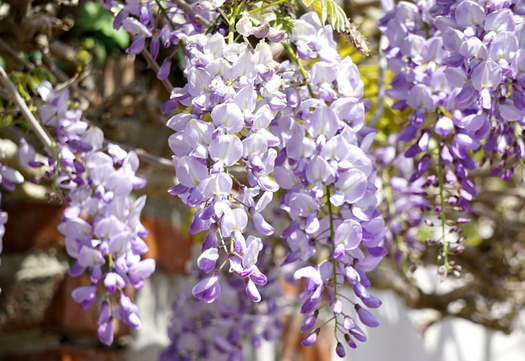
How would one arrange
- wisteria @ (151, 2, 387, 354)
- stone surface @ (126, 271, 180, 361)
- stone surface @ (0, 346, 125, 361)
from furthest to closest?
stone surface @ (126, 271, 180, 361) < stone surface @ (0, 346, 125, 361) < wisteria @ (151, 2, 387, 354)

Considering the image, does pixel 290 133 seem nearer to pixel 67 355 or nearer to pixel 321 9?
pixel 321 9

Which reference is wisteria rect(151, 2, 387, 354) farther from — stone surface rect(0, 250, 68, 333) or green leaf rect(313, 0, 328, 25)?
stone surface rect(0, 250, 68, 333)

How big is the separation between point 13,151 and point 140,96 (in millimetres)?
207

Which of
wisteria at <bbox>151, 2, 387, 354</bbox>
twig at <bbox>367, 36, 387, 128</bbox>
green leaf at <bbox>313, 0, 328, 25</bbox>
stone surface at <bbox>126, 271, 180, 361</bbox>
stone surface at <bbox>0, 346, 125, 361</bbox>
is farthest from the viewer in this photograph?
stone surface at <bbox>126, 271, 180, 361</bbox>

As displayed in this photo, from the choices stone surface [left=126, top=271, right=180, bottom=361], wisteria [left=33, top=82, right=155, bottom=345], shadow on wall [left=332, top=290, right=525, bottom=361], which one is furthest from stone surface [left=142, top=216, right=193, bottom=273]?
shadow on wall [left=332, top=290, right=525, bottom=361]

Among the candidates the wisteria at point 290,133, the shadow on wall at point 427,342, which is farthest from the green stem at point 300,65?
the shadow on wall at point 427,342

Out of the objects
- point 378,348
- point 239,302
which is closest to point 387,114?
point 239,302

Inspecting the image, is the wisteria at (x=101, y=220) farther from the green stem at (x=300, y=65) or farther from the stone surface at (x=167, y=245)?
the stone surface at (x=167, y=245)

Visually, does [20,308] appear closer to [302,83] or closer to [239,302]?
[239,302]

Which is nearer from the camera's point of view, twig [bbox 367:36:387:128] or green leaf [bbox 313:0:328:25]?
green leaf [bbox 313:0:328:25]

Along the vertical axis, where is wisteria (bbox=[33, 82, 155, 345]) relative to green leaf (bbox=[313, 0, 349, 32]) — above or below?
below

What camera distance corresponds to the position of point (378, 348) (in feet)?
6.84

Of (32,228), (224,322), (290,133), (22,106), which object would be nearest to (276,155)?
(290,133)

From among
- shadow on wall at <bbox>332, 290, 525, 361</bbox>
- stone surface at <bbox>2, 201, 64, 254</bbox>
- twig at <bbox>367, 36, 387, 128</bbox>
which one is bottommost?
shadow on wall at <bbox>332, 290, 525, 361</bbox>
